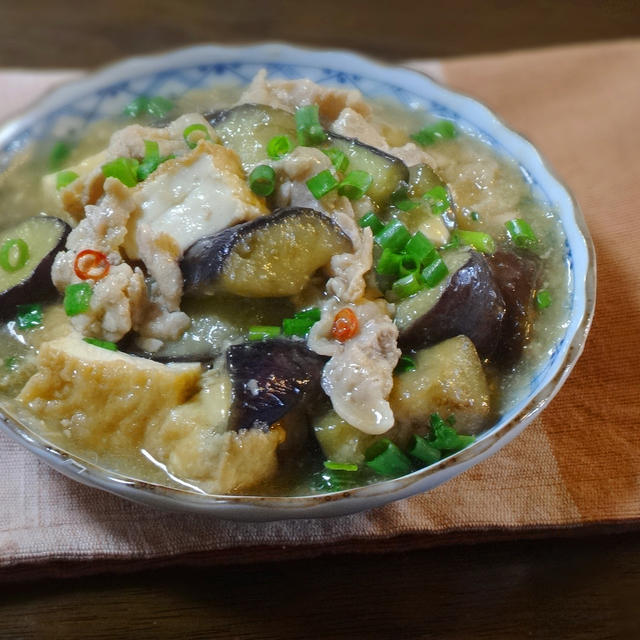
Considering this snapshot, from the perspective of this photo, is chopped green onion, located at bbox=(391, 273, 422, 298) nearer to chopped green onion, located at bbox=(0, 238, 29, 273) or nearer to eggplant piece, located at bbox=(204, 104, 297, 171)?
eggplant piece, located at bbox=(204, 104, 297, 171)

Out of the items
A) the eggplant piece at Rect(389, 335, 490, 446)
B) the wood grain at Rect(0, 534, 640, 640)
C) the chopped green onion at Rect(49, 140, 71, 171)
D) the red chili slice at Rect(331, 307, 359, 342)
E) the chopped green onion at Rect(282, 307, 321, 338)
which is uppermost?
the chopped green onion at Rect(49, 140, 71, 171)

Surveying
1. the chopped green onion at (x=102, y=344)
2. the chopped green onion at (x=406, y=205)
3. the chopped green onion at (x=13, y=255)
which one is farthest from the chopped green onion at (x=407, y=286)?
the chopped green onion at (x=13, y=255)

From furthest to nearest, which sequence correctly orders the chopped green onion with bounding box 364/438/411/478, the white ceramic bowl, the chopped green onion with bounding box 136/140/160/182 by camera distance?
the chopped green onion with bounding box 136/140/160/182 → the chopped green onion with bounding box 364/438/411/478 → the white ceramic bowl

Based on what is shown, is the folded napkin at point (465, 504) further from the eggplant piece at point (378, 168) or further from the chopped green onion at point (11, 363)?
the eggplant piece at point (378, 168)

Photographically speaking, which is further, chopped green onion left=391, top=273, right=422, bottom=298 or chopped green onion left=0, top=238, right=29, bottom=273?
chopped green onion left=0, top=238, right=29, bottom=273

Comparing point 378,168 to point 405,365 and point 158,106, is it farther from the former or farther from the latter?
point 158,106

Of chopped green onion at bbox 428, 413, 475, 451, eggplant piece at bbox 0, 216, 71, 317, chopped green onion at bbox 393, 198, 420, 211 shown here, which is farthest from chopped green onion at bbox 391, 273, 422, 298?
eggplant piece at bbox 0, 216, 71, 317

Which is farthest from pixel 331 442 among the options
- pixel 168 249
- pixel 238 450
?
pixel 168 249
